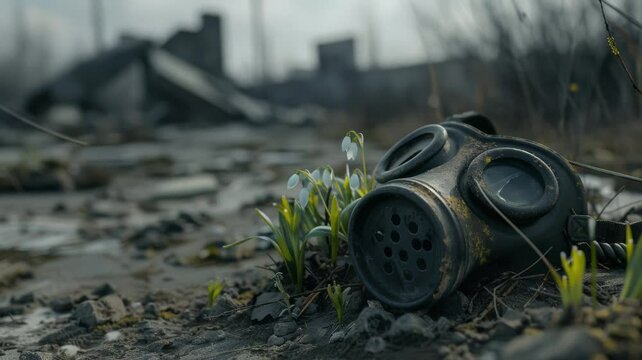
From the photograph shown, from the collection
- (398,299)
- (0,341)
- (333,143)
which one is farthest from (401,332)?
(333,143)

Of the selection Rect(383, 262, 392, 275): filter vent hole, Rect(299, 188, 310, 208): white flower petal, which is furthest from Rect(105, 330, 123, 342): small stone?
Rect(383, 262, 392, 275): filter vent hole

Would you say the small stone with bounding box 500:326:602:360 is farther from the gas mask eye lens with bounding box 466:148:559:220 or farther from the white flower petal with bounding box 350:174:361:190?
the white flower petal with bounding box 350:174:361:190

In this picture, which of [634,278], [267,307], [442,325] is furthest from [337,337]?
[634,278]

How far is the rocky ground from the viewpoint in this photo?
153 cm

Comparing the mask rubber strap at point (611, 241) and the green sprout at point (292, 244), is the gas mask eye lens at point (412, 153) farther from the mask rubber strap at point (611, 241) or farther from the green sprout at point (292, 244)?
the mask rubber strap at point (611, 241)

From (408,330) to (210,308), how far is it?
1100 millimetres

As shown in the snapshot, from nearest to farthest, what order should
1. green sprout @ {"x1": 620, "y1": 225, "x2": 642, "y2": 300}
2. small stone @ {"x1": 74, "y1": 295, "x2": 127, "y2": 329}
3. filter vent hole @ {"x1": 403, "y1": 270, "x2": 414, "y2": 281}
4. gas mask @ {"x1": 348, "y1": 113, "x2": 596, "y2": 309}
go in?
green sprout @ {"x1": 620, "y1": 225, "x2": 642, "y2": 300}, gas mask @ {"x1": 348, "y1": 113, "x2": 596, "y2": 309}, filter vent hole @ {"x1": 403, "y1": 270, "x2": 414, "y2": 281}, small stone @ {"x1": 74, "y1": 295, "x2": 127, "y2": 329}

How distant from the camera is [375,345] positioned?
1659 millimetres

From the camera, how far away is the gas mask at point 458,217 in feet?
5.65

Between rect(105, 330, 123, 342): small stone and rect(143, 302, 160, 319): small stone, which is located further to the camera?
rect(143, 302, 160, 319): small stone

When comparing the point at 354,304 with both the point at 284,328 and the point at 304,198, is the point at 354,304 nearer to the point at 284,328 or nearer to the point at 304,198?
the point at 284,328

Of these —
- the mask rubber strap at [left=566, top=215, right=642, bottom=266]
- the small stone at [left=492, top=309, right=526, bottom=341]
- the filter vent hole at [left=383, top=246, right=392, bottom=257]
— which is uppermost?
the filter vent hole at [left=383, top=246, right=392, bottom=257]

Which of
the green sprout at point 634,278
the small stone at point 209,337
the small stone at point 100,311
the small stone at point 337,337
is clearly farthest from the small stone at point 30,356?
the green sprout at point 634,278

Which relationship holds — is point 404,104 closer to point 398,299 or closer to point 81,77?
point 81,77
